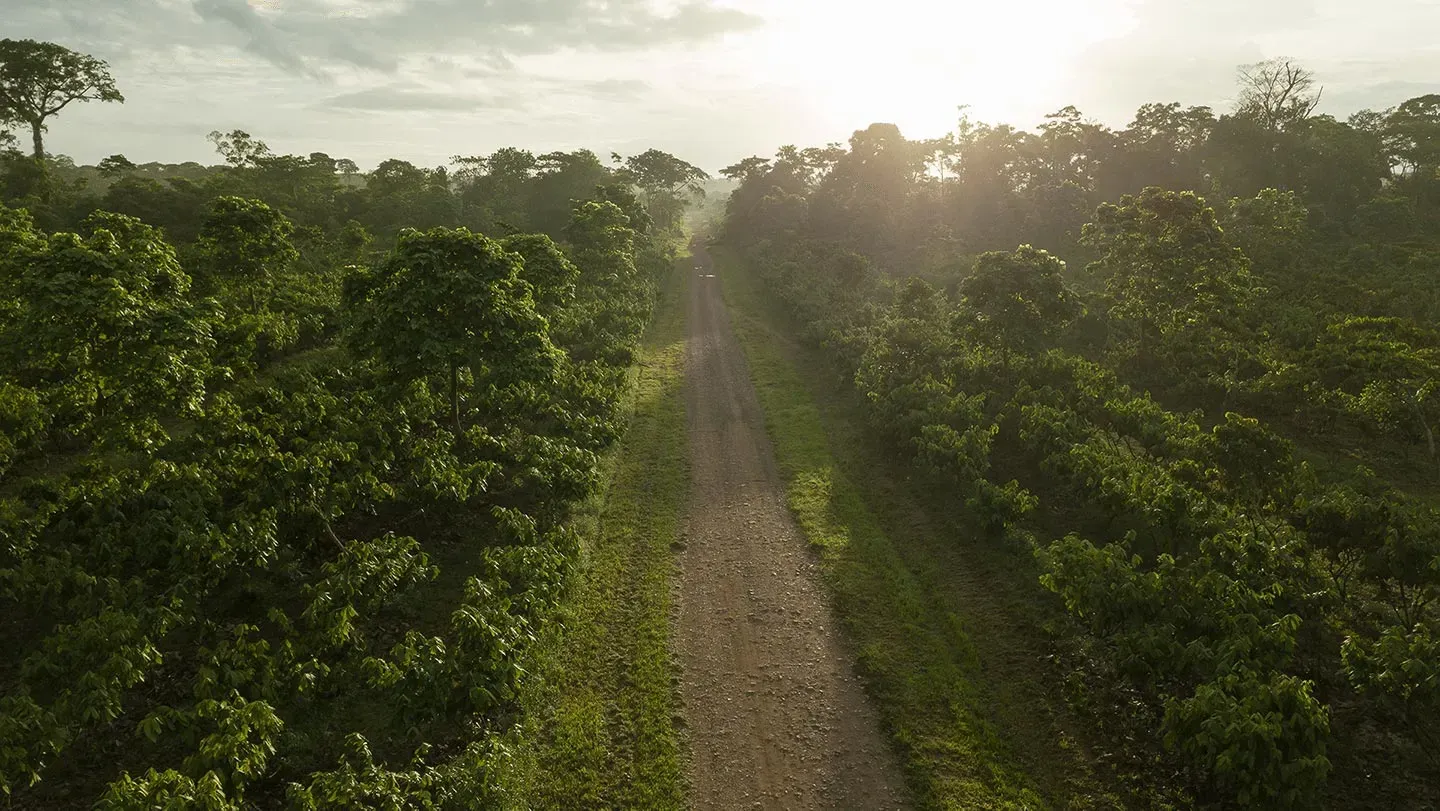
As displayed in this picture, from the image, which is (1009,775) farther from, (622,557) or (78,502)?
(78,502)

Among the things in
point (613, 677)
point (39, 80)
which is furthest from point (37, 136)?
point (613, 677)

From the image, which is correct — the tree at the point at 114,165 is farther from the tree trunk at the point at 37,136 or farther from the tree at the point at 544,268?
the tree at the point at 544,268

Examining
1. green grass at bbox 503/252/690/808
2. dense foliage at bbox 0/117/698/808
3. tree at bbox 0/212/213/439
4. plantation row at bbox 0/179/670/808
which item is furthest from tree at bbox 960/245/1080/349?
tree at bbox 0/212/213/439

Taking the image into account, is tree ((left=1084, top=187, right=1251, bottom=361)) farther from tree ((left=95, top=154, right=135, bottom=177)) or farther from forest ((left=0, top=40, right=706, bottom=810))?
tree ((left=95, top=154, right=135, bottom=177))

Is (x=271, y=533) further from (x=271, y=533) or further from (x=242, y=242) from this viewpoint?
(x=242, y=242)

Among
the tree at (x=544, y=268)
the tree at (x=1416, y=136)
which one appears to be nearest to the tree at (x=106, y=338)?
the tree at (x=544, y=268)
